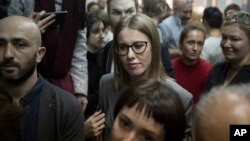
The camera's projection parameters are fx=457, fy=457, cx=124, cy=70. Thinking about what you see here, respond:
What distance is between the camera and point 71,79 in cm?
256

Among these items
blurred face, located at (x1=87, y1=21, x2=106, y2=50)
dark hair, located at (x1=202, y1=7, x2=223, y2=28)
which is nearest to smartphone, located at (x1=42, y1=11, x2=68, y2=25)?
blurred face, located at (x1=87, y1=21, x2=106, y2=50)

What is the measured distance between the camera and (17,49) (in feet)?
6.89

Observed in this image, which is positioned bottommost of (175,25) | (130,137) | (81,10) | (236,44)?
(130,137)

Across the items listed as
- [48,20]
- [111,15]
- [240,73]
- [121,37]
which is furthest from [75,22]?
[240,73]

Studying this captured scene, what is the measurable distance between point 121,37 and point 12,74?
1.80ft

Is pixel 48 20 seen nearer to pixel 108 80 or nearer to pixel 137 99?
pixel 108 80

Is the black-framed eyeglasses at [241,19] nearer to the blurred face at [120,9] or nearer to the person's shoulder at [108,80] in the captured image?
the blurred face at [120,9]

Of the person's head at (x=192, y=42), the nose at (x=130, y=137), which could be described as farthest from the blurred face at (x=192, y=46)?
the nose at (x=130, y=137)

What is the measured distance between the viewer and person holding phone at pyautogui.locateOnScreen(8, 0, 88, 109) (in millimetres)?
2318

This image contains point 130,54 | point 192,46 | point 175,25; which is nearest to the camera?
point 130,54

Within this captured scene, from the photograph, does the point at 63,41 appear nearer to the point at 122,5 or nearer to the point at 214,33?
the point at 122,5

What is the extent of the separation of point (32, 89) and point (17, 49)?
A: 20 cm

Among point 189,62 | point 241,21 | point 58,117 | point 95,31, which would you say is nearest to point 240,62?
point 241,21

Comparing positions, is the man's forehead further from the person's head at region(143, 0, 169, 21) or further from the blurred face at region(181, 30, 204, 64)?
the person's head at region(143, 0, 169, 21)
